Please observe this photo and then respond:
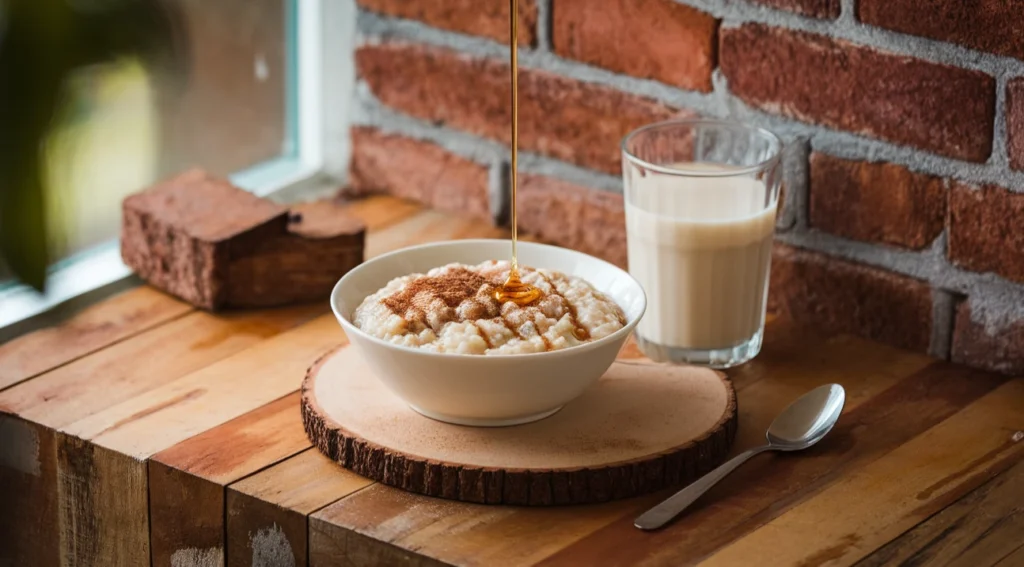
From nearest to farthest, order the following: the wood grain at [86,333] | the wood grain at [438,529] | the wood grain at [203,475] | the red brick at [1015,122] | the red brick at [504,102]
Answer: the wood grain at [438,529] → the wood grain at [203,475] → the red brick at [1015,122] → the wood grain at [86,333] → the red brick at [504,102]

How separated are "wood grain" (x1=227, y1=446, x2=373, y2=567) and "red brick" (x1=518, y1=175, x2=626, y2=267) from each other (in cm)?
56

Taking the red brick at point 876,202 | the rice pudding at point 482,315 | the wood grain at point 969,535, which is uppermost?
the red brick at point 876,202

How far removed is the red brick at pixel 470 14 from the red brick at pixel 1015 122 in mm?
553

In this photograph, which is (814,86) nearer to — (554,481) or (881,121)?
(881,121)

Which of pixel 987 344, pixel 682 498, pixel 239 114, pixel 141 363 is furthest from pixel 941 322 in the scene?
pixel 239 114

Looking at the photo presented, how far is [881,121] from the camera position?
118 centimetres

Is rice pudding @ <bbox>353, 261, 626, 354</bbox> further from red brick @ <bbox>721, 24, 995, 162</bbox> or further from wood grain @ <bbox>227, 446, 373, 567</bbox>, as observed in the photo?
red brick @ <bbox>721, 24, 995, 162</bbox>

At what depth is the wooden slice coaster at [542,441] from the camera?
94cm

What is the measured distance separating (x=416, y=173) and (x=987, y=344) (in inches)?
29.7

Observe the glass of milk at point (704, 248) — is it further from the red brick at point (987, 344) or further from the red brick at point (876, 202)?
the red brick at point (987, 344)

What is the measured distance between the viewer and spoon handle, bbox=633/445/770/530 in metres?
0.91

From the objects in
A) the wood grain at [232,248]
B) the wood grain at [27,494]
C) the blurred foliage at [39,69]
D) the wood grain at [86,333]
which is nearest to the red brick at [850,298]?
the wood grain at [232,248]

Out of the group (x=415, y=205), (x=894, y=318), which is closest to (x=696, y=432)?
(x=894, y=318)

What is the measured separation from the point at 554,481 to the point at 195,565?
32cm
